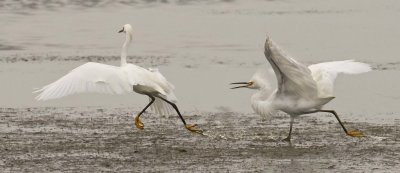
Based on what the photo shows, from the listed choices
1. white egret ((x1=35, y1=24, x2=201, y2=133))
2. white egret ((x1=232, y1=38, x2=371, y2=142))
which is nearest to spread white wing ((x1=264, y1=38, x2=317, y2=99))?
white egret ((x1=232, y1=38, x2=371, y2=142))

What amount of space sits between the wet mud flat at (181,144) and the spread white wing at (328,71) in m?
0.56

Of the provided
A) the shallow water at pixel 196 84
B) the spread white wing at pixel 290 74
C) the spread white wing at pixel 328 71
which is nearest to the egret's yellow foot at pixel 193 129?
the shallow water at pixel 196 84

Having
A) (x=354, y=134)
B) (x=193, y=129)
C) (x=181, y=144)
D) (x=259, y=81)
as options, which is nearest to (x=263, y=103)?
(x=259, y=81)

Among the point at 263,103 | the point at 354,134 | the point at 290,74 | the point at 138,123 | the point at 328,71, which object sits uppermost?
the point at 290,74

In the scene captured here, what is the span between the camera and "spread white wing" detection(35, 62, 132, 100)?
13.8m

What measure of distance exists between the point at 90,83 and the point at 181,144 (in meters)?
1.39

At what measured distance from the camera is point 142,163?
40.0 ft

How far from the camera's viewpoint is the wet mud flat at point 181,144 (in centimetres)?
1204

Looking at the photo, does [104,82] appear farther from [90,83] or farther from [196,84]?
[196,84]

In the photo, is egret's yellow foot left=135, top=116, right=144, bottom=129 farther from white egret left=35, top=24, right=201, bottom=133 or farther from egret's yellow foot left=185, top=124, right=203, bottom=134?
egret's yellow foot left=185, top=124, right=203, bottom=134

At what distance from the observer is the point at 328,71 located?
14.7 m

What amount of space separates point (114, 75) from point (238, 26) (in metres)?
13.9

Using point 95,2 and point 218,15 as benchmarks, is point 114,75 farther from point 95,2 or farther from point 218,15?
point 95,2

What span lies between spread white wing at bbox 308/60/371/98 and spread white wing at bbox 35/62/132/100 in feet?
7.87
